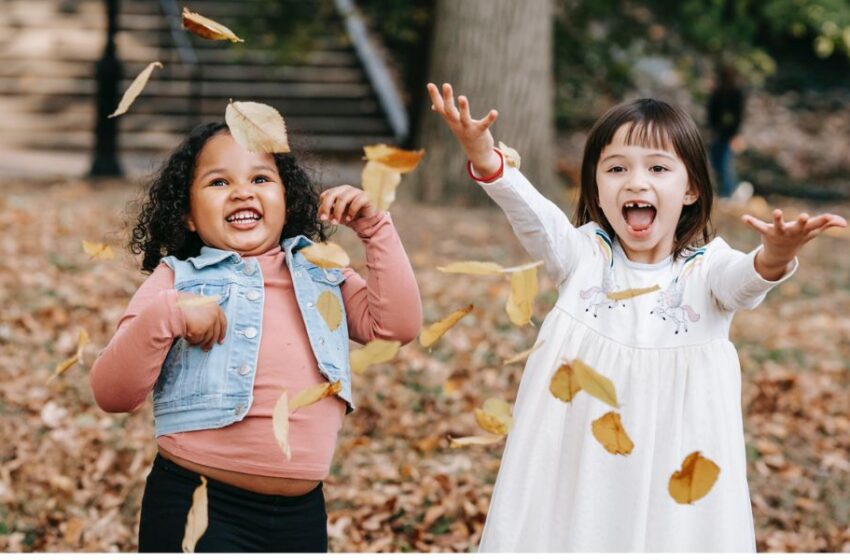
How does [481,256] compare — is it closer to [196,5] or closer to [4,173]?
[4,173]

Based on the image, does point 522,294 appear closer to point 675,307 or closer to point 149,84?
→ point 675,307

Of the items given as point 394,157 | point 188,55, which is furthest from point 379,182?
point 188,55

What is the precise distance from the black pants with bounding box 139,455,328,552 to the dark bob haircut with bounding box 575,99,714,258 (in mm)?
1039

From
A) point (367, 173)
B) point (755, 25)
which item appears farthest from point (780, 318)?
point (367, 173)

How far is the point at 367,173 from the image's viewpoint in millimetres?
2299

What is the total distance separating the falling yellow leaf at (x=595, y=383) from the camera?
2316 mm

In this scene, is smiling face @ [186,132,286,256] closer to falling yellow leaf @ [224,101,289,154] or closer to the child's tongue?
falling yellow leaf @ [224,101,289,154]

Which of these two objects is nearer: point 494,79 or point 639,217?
point 639,217

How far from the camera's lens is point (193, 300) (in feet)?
7.66

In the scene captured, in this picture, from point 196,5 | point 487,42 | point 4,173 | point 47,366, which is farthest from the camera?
point 196,5

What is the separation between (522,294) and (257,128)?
674 millimetres

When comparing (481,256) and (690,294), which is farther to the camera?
(481,256)

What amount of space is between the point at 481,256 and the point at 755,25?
510 cm

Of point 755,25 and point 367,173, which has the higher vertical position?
point 755,25
